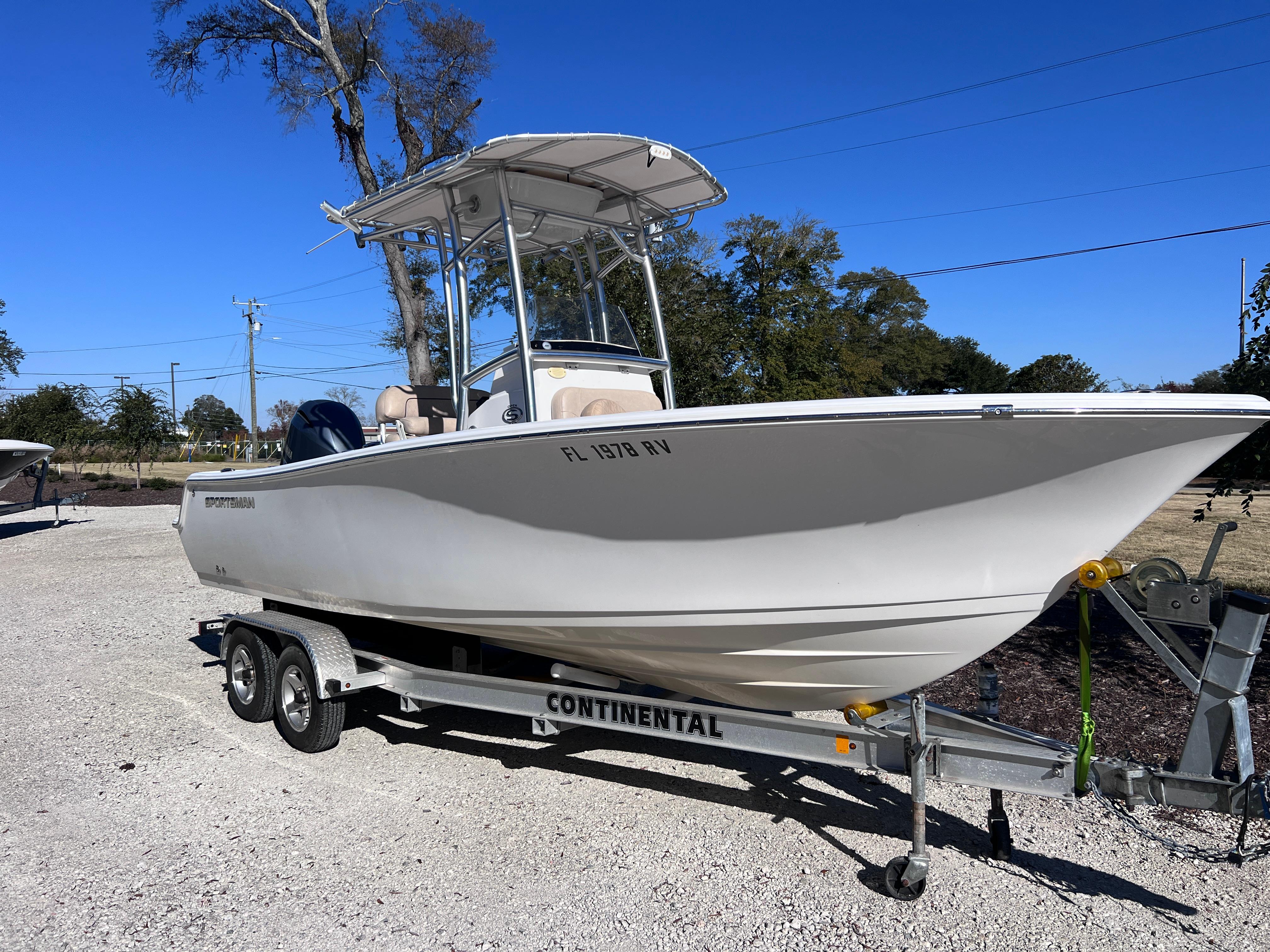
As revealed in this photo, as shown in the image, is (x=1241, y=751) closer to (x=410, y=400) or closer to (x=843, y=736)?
(x=843, y=736)

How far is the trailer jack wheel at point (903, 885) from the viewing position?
9.48 feet

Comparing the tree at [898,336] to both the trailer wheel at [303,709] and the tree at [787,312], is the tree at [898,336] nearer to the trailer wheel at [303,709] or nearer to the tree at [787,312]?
the tree at [787,312]

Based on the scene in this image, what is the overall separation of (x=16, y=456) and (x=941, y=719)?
1724 cm

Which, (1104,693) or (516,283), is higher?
(516,283)

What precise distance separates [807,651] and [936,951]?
1.02 m

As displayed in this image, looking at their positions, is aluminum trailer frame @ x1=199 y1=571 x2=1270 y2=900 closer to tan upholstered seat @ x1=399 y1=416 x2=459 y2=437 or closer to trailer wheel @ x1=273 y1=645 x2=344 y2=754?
trailer wheel @ x1=273 y1=645 x2=344 y2=754

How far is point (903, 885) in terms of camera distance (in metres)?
2.90

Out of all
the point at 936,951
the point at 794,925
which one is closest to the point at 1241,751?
the point at 936,951

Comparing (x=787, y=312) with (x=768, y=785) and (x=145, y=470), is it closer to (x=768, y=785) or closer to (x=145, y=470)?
(x=768, y=785)

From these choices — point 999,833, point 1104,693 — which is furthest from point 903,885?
point 1104,693

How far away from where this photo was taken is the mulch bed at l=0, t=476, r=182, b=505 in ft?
67.5

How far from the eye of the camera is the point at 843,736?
3070 millimetres

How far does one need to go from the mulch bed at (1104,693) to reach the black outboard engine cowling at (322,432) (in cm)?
345

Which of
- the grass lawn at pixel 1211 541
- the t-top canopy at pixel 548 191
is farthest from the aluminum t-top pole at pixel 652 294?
the grass lawn at pixel 1211 541
